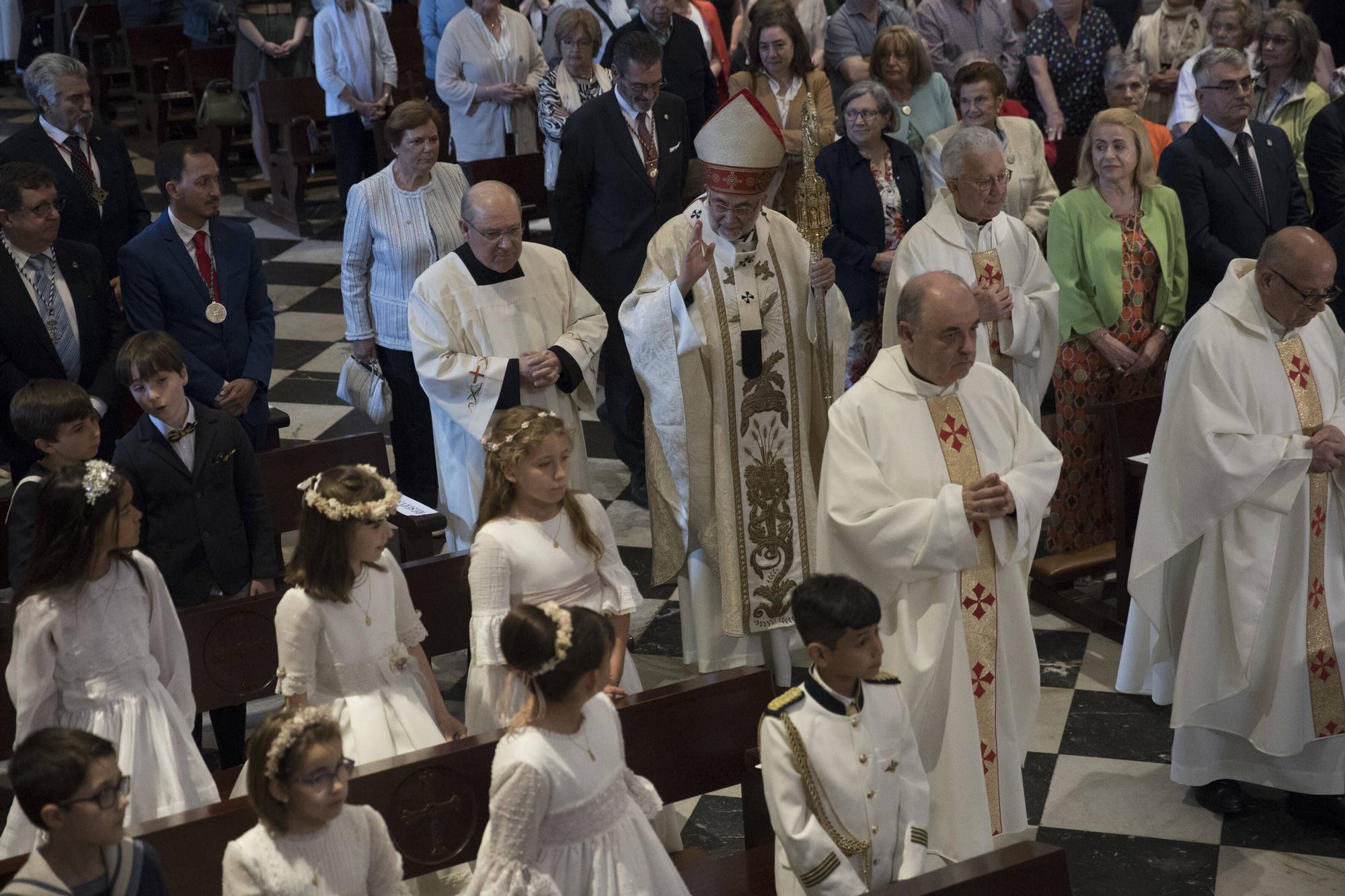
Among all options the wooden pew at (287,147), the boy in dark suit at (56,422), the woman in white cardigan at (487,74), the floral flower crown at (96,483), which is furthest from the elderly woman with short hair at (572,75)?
the floral flower crown at (96,483)

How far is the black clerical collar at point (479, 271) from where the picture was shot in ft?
16.9

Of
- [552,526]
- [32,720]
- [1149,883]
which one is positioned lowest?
[1149,883]

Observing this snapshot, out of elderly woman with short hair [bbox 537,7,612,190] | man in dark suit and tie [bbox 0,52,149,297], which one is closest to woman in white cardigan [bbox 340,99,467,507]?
man in dark suit and tie [bbox 0,52,149,297]

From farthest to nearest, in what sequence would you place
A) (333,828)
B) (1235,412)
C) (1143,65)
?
1. (1143,65)
2. (1235,412)
3. (333,828)

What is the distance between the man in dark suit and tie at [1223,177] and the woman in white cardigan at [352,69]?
16.0 ft

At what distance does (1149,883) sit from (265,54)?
8347 mm

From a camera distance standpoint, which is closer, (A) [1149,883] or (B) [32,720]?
(B) [32,720]

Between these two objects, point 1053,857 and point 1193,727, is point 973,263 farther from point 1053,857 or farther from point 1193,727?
point 1053,857

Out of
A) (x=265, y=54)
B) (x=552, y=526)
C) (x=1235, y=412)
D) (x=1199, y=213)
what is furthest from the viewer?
(x=265, y=54)

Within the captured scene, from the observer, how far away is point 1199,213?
6.29 meters

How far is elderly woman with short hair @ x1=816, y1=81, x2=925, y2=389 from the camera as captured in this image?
20.9ft

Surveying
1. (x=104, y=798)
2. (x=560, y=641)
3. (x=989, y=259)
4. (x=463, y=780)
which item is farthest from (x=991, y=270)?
(x=104, y=798)

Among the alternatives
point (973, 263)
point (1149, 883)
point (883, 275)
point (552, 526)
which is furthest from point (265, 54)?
point (1149, 883)

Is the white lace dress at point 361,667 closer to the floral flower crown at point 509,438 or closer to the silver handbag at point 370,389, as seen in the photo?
the floral flower crown at point 509,438
